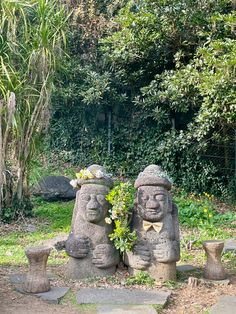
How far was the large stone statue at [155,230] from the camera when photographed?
4.96 meters

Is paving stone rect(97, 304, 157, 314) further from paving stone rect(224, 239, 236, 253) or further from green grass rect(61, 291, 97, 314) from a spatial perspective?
paving stone rect(224, 239, 236, 253)

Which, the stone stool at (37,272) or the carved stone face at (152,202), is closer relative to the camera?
the stone stool at (37,272)

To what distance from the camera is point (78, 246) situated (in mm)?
4988

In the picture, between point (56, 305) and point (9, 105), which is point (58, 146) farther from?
point (56, 305)

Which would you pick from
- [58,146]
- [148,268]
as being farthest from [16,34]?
[58,146]

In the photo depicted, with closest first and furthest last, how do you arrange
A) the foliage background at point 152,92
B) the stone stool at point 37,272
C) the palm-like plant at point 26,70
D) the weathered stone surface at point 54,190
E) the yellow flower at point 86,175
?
the stone stool at point 37,272 < the yellow flower at point 86,175 < the palm-like plant at point 26,70 < the foliage background at point 152,92 < the weathered stone surface at point 54,190

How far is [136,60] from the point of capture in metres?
10.6

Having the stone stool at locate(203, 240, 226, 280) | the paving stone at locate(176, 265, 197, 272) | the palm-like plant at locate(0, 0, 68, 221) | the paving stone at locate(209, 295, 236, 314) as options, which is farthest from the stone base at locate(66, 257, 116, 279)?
the palm-like plant at locate(0, 0, 68, 221)

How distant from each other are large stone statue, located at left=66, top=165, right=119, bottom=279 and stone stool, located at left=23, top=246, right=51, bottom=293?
1.37 feet

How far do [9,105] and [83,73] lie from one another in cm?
492

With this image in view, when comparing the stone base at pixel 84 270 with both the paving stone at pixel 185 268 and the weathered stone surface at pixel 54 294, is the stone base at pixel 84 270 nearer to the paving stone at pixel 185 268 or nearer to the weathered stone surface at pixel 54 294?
the weathered stone surface at pixel 54 294

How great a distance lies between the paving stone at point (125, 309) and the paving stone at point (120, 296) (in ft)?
0.27

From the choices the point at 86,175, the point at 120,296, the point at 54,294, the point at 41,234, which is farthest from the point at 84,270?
the point at 41,234

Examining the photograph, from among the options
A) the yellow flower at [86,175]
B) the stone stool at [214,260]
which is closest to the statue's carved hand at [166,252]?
the stone stool at [214,260]
